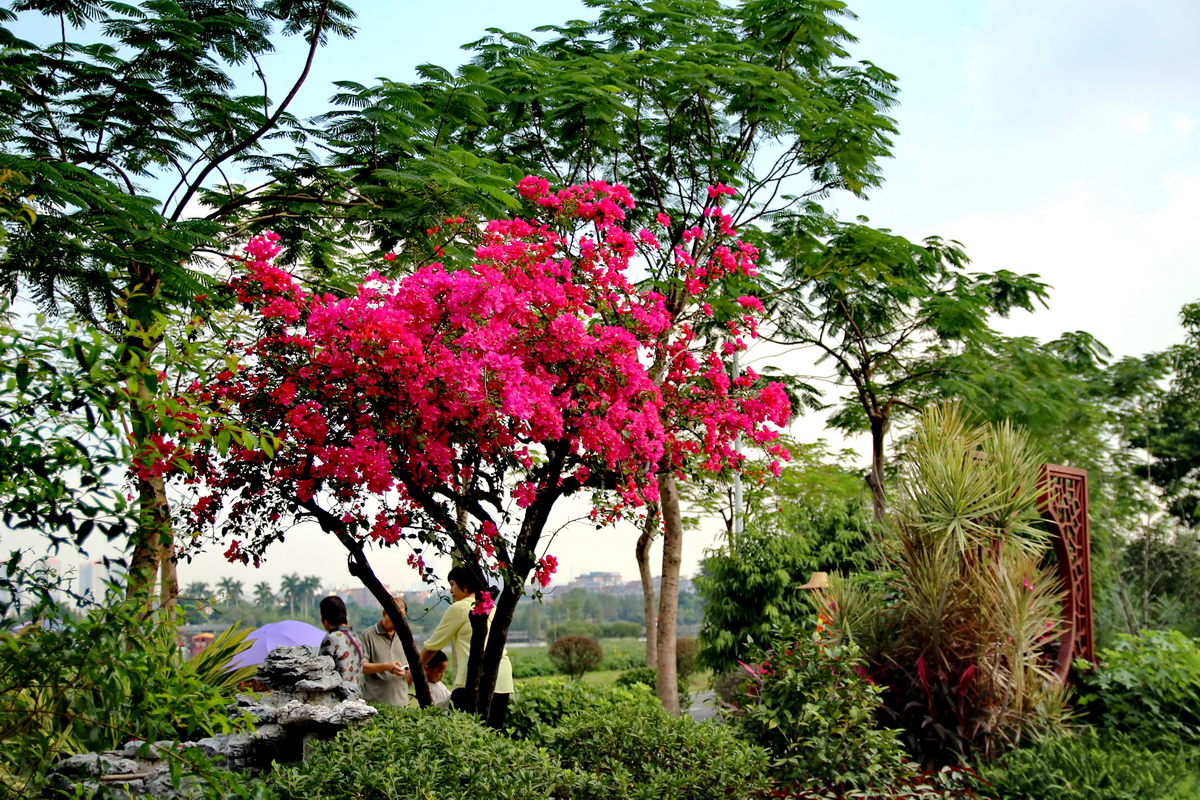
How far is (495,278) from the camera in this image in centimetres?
601

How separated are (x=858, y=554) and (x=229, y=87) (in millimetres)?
9795

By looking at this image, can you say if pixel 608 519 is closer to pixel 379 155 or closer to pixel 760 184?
pixel 379 155

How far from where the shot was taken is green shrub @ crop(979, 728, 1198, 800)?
6008 mm

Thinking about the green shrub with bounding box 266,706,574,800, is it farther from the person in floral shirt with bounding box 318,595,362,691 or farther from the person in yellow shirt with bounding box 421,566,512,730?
the person in yellow shirt with bounding box 421,566,512,730

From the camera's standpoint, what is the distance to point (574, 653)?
20.4m

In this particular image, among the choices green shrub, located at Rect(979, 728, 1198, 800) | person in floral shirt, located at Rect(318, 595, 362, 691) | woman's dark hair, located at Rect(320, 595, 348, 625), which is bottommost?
green shrub, located at Rect(979, 728, 1198, 800)

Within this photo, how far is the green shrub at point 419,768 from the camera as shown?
4.25 m

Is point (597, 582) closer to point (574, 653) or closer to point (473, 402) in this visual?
point (574, 653)

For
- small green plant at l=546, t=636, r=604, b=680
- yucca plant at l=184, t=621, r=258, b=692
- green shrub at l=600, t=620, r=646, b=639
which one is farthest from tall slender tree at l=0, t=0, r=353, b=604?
green shrub at l=600, t=620, r=646, b=639

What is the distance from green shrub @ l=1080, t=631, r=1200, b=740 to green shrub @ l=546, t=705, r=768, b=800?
435 cm

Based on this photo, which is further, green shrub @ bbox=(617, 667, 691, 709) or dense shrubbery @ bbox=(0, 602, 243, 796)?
green shrub @ bbox=(617, 667, 691, 709)

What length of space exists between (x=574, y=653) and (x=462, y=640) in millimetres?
13803

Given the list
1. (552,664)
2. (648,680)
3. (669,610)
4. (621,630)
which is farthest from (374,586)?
(621,630)

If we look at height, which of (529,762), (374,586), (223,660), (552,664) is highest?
(374,586)
